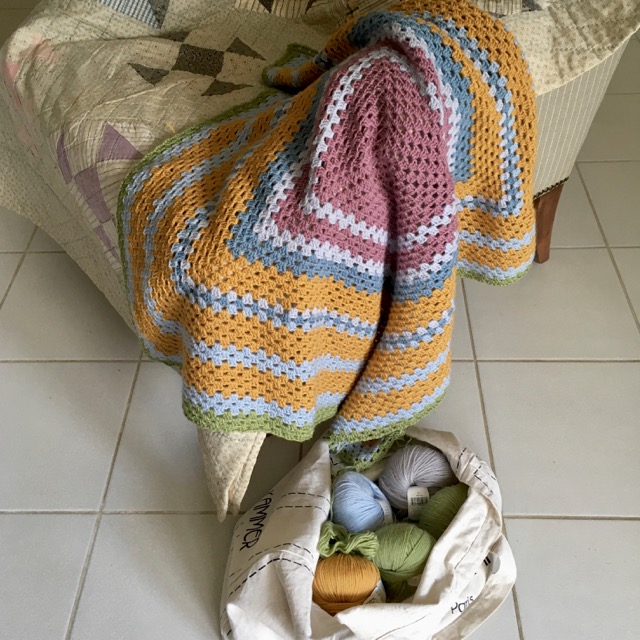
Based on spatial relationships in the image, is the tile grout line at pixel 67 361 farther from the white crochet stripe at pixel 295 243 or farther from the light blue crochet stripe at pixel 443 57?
the light blue crochet stripe at pixel 443 57

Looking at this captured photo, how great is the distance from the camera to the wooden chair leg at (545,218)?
126 centimetres

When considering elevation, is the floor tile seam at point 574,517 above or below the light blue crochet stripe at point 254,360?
below

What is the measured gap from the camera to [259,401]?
2.71 ft

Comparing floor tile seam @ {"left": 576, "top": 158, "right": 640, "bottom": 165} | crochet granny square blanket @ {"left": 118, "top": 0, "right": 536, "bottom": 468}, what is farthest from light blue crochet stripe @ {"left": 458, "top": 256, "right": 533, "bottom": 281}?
floor tile seam @ {"left": 576, "top": 158, "right": 640, "bottom": 165}

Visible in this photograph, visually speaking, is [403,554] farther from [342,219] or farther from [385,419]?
[342,219]

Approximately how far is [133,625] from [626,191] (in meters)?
1.37

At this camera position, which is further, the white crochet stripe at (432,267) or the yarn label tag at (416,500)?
the yarn label tag at (416,500)

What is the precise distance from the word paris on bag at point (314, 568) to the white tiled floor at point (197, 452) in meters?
0.06

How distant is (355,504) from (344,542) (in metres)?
0.07

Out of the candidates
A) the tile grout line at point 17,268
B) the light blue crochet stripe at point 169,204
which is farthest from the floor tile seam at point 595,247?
the tile grout line at point 17,268

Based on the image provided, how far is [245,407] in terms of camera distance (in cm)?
82

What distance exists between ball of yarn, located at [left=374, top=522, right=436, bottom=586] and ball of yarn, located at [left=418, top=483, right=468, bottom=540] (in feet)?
0.09

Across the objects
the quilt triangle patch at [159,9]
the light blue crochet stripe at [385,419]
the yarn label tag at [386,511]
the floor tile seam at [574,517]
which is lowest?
the floor tile seam at [574,517]

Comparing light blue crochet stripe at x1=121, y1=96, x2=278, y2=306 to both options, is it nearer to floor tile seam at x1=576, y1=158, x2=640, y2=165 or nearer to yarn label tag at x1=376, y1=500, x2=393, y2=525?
yarn label tag at x1=376, y1=500, x2=393, y2=525
